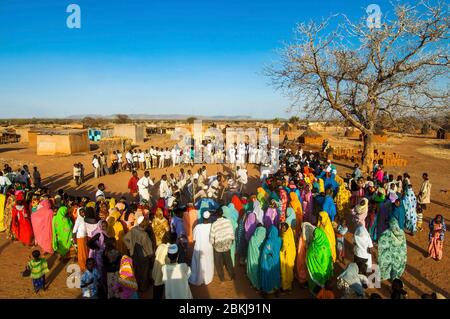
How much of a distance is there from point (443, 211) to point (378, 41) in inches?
322

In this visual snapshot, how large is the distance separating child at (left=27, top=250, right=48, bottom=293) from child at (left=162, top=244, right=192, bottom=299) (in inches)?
98.7

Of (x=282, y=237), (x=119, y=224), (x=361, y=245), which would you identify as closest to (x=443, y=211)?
(x=361, y=245)

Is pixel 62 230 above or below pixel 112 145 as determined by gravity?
below

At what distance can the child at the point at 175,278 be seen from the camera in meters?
4.43

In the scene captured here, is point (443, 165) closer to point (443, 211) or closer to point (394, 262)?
point (443, 211)

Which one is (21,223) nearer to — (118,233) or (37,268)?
(37,268)

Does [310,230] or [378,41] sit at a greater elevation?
[378,41]

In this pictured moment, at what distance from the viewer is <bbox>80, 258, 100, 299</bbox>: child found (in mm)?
4934

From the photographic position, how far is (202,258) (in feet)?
18.8

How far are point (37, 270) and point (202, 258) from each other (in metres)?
2.95

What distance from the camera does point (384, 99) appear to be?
1480 centimetres

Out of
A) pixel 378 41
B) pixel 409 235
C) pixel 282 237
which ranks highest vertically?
pixel 378 41

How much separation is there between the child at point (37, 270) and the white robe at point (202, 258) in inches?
107

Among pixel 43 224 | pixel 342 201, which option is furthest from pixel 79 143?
pixel 342 201
